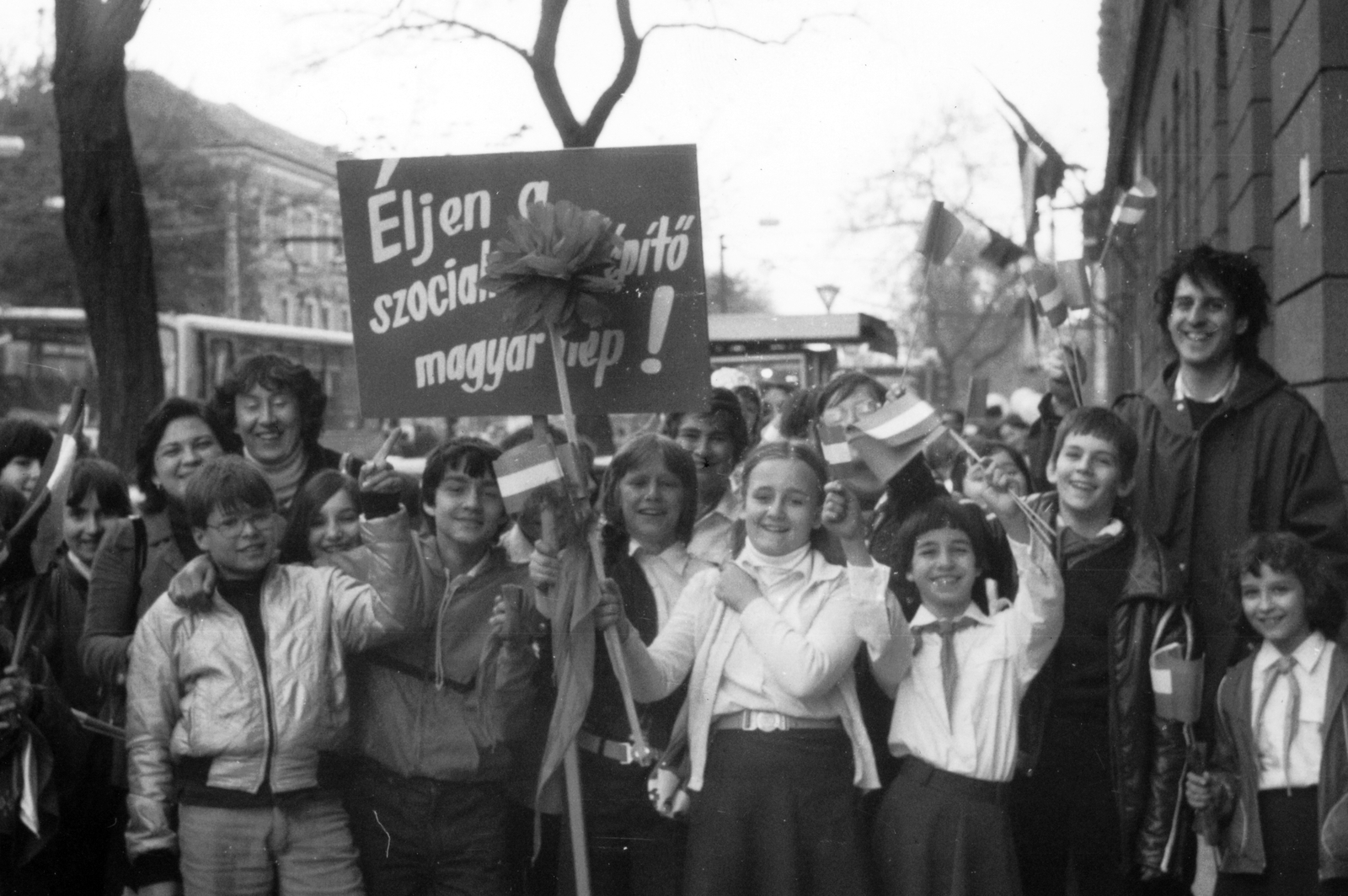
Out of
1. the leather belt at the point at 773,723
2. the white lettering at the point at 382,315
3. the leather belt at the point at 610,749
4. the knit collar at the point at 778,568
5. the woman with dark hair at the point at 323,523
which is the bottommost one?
the leather belt at the point at 610,749

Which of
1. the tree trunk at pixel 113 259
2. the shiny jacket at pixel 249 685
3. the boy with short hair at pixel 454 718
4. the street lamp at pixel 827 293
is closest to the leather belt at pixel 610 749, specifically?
the boy with short hair at pixel 454 718

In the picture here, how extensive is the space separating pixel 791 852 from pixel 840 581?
665mm

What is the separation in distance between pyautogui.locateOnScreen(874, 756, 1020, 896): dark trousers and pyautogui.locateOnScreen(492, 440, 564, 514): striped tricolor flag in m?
1.18

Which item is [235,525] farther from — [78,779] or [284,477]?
[78,779]

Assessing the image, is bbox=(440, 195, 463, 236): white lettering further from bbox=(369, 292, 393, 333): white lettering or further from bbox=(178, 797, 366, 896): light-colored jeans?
bbox=(178, 797, 366, 896): light-colored jeans

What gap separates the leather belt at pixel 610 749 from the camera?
4.76m

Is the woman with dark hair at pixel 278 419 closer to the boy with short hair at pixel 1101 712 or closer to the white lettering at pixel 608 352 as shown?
the white lettering at pixel 608 352

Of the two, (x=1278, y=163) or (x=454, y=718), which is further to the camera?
(x=1278, y=163)

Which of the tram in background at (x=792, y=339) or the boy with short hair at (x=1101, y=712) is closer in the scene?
the boy with short hair at (x=1101, y=712)

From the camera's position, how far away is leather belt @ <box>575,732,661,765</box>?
4758 mm

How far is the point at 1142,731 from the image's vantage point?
15.0 feet

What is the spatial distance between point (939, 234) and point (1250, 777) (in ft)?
6.29

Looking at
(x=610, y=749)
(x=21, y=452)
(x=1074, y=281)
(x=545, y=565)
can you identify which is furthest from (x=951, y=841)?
(x=21, y=452)

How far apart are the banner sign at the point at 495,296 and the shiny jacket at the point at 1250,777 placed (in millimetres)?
1548
